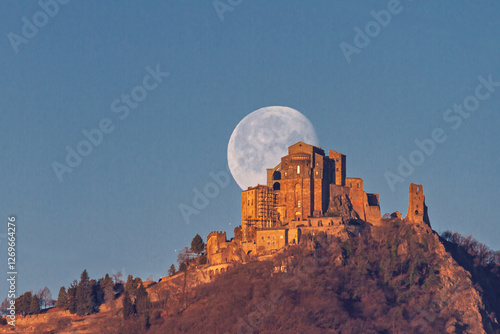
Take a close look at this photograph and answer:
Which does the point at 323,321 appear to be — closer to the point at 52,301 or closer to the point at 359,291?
the point at 359,291

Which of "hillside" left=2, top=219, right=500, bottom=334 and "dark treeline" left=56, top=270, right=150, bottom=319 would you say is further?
"dark treeline" left=56, top=270, right=150, bottom=319

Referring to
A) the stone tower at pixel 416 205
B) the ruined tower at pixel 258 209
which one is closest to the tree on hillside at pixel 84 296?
the ruined tower at pixel 258 209

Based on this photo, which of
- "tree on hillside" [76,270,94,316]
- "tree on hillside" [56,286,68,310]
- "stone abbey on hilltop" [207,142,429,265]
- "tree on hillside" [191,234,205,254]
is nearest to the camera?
"stone abbey on hilltop" [207,142,429,265]

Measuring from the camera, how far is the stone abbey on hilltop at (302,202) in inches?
5030

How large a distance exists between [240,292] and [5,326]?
32489 millimetres

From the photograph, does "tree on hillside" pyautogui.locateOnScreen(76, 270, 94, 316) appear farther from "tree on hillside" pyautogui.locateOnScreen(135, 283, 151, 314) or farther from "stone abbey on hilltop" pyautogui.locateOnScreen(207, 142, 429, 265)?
"stone abbey on hilltop" pyautogui.locateOnScreen(207, 142, 429, 265)

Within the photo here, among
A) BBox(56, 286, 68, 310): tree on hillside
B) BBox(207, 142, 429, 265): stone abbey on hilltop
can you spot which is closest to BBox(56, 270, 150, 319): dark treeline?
BBox(56, 286, 68, 310): tree on hillside

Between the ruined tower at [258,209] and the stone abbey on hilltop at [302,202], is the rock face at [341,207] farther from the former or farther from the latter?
the ruined tower at [258,209]

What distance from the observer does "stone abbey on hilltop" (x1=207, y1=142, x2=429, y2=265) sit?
419 ft

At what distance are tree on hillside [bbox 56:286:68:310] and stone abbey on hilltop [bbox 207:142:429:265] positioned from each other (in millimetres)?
17873

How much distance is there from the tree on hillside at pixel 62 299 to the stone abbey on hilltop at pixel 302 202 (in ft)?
58.6

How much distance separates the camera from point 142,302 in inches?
4919

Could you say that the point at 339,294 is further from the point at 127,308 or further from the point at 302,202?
the point at 127,308

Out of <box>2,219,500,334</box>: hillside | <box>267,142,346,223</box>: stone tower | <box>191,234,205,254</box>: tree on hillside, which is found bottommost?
<box>2,219,500,334</box>: hillside
